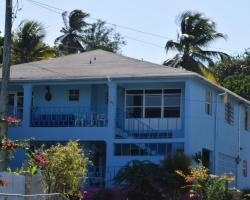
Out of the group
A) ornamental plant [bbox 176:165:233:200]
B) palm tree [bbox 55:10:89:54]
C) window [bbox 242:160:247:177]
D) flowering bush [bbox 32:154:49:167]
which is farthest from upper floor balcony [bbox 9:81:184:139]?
palm tree [bbox 55:10:89:54]

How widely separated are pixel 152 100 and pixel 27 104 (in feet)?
18.8

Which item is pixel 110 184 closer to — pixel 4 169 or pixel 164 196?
pixel 164 196

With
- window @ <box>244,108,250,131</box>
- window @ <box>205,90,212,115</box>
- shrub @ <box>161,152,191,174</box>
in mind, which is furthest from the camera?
window @ <box>244,108,250,131</box>

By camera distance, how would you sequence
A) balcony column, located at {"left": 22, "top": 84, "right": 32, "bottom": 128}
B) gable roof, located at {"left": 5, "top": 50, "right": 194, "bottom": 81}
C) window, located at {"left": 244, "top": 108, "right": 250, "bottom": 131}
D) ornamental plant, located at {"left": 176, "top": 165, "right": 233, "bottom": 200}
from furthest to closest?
window, located at {"left": 244, "top": 108, "right": 250, "bottom": 131}, balcony column, located at {"left": 22, "top": 84, "right": 32, "bottom": 128}, gable roof, located at {"left": 5, "top": 50, "right": 194, "bottom": 81}, ornamental plant, located at {"left": 176, "top": 165, "right": 233, "bottom": 200}

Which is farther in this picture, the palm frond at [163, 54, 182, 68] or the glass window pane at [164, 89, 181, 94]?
the palm frond at [163, 54, 182, 68]

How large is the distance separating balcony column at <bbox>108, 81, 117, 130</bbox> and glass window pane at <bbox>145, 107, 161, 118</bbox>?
74.1 inches

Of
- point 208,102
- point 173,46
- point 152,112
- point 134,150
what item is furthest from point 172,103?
point 173,46

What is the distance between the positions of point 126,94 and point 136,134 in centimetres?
226

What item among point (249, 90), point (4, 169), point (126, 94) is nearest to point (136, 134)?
point (126, 94)

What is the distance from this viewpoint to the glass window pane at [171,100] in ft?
107

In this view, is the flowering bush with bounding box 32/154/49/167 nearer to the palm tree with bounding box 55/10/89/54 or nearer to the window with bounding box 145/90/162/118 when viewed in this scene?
the window with bounding box 145/90/162/118

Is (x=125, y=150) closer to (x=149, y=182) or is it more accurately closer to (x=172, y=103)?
(x=172, y=103)

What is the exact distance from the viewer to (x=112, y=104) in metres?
31.6

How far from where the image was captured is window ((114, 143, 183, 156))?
32.0m
